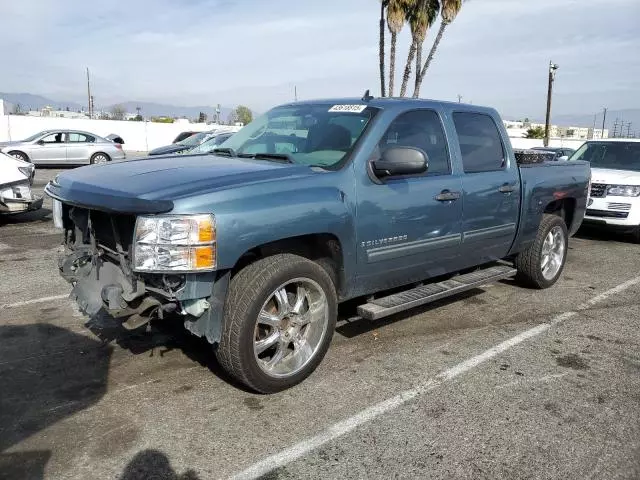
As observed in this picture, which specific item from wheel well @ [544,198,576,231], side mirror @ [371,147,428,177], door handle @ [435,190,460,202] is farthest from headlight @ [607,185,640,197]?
side mirror @ [371,147,428,177]

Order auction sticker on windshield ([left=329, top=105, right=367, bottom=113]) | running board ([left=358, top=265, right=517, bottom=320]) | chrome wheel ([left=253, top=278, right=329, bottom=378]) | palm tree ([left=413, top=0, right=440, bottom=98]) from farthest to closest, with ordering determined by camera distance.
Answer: palm tree ([left=413, top=0, right=440, bottom=98])
auction sticker on windshield ([left=329, top=105, right=367, bottom=113])
running board ([left=358, top=265, right=517, bottom=320])
chrome wheel ([left=253, top=278, right=329, bottom=378])

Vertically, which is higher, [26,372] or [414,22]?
[414,22]

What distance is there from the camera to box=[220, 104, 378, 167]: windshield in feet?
13.6

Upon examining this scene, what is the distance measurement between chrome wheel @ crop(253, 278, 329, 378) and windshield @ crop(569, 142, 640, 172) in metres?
8.14

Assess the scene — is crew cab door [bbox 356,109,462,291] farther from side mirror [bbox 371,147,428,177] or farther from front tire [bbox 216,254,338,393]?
front tire [bbox 216,254,338,393]

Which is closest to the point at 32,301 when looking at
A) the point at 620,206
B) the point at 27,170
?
the point at 27,170

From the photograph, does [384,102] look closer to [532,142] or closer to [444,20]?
[444,20]

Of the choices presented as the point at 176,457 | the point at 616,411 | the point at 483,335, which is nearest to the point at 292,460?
the point at 176,457

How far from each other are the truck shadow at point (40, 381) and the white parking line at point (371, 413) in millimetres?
1114

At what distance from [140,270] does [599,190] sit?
8.37 meters

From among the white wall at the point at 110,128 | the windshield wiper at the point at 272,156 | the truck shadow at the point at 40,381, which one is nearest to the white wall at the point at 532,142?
the white wall at the point at 110,128

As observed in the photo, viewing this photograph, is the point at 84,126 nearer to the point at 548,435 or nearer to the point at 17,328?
the point at 17,328

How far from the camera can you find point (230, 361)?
135 inches

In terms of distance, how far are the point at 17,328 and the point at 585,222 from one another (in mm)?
8523
